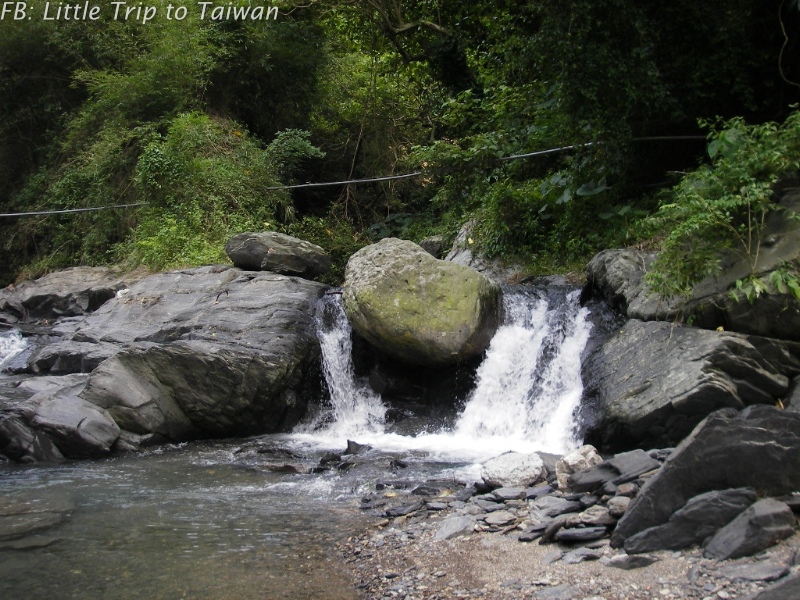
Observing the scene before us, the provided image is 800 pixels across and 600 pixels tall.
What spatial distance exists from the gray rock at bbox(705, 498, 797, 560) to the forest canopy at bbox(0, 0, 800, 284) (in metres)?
4.44

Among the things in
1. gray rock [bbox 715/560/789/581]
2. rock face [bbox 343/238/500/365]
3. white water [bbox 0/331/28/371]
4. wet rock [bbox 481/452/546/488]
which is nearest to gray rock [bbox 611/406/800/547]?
gray rock [bbox 715/560/789/581]

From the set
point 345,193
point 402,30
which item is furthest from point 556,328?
point 345,193

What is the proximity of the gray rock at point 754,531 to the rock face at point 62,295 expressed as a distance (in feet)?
38.0

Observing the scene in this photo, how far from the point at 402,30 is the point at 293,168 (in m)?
4.01

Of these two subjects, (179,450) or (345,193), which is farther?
(345,193)

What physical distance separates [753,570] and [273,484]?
184 inches

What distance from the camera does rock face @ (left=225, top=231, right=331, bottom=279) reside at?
1240cm

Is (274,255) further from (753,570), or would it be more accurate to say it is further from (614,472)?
(753,570)

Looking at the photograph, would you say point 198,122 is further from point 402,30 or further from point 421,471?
point 421,471

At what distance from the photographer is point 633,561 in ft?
14.3

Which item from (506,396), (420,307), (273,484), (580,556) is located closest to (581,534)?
(580,556)

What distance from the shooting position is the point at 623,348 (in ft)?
27.1

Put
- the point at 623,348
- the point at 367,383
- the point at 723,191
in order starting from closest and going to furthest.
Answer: the point at 723,191
the point at 623,348
the point at 367,383

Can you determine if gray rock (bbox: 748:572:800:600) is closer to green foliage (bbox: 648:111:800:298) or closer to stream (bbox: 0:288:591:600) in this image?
stream (bbox: 0:288:591:600)
